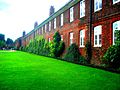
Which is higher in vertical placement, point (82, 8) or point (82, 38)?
point (82, 8)

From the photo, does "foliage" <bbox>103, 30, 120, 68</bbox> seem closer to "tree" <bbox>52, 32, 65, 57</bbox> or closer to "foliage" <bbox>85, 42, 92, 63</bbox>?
"foliage" <bbox>85, 42, 92, 63</bbox>

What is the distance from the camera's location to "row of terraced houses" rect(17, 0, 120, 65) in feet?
59.3

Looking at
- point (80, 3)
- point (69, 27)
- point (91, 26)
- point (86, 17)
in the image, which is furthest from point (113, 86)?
point (69, 27)

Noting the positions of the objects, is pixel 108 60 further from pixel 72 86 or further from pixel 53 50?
pixel 53 50

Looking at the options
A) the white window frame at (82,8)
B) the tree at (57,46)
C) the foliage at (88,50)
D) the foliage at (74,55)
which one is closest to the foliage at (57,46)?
the tree at (57,46)

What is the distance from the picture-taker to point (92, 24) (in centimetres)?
2153

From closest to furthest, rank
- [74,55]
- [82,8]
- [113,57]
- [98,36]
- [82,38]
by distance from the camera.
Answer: [113,57], [98,36], [82,38], [82,8], [74,55]

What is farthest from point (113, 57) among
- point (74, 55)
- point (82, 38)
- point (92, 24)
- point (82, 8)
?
point (82, 8)

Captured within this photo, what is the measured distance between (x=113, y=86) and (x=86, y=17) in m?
14.7

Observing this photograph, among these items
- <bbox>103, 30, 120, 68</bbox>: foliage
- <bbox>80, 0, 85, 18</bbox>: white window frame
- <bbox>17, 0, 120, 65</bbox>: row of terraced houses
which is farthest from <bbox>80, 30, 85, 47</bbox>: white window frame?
<bbox>103, 30, 120, 68</bbox>: foliage

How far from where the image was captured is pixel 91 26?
21750mm

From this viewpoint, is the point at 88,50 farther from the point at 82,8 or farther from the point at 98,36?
the point at 82,8

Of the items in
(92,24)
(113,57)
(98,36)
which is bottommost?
(113,57)

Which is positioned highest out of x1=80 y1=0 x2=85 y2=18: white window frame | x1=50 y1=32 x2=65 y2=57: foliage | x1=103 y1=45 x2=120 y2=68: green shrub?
x1=80 y1=0 x2=85 y2=18: white window frame
